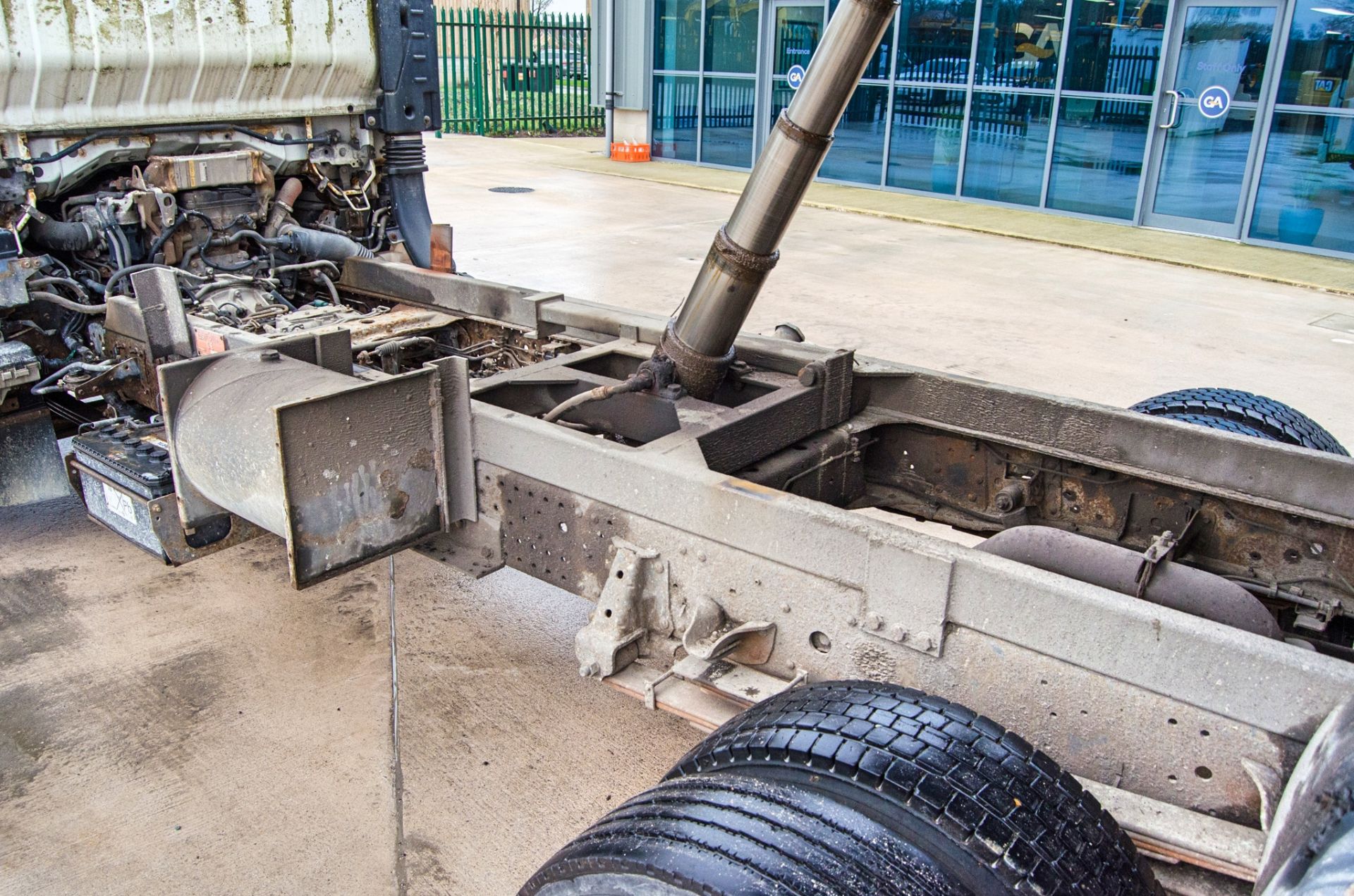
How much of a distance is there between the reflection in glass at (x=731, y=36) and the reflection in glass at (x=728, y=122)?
0.19 m

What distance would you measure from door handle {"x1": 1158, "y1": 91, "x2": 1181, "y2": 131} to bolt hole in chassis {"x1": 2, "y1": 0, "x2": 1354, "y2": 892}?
9066 mm

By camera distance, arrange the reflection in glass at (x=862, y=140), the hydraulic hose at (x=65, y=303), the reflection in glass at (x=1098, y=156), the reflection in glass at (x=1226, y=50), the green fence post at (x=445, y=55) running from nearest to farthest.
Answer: the hydraulic hose at (x=65, y=303), the reflection in glass at (x=1226, y=50), the reflection in glass at (x=1098, y=156), the reflection in glass at (x=862, y=140), the green fence post at (x=445, y=55)

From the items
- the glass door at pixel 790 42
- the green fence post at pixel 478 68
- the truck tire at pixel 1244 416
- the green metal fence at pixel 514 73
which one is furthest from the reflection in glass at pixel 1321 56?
the green fence post at pixel 478 68

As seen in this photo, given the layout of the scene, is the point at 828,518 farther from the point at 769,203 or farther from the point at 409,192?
the point at 409,192

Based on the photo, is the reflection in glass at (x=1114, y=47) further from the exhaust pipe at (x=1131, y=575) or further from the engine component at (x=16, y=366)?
the engine component at (x=16, y=366)

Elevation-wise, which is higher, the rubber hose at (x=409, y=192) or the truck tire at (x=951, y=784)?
the rubber hose at (x=409, y=192)

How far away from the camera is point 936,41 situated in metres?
12.6

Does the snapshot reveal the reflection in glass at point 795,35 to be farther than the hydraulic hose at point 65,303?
Yes

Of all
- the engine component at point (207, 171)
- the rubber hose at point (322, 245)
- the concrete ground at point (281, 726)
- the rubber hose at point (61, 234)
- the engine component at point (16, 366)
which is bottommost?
the concrete ground at point (281, 726)

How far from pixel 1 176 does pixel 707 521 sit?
3.04 m

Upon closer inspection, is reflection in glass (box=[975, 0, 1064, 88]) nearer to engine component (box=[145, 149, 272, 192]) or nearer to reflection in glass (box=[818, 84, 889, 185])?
reflection in glass (box=[818, 84, 889, 185])

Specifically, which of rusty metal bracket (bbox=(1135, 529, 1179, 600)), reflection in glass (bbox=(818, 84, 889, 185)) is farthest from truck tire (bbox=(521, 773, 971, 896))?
reflection in glass (bbox=(818, 84, 889, 185))

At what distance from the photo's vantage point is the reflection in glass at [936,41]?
1230 centimetres

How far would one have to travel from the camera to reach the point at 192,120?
4.41 metres
